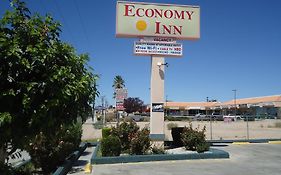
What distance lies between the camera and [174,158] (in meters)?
15.8

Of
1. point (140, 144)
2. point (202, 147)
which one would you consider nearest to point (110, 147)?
point (140, 144)

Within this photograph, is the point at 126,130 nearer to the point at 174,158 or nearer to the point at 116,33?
the point at 174,158

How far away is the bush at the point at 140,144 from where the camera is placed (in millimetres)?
16234

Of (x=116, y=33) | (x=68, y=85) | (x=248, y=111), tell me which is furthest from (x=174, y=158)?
(x=248, y=111)

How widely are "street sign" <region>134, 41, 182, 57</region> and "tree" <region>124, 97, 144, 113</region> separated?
85800 mm

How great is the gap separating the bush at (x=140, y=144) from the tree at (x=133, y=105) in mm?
88674

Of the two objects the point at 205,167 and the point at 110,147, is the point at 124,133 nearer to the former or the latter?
the point at 110,147

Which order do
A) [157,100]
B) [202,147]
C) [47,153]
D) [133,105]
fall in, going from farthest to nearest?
[133,105] → [157,100] → [202,147] → [47,153]

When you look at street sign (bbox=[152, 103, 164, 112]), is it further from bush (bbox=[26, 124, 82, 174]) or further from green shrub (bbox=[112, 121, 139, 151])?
bush (bbox=[26, 124, 82, 174])

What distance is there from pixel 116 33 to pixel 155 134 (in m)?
5.56

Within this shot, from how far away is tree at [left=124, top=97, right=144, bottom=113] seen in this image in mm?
105963

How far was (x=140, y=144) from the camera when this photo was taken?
16.2 metres

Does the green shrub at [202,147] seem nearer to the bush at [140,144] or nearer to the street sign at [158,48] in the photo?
the bush at [140,144]

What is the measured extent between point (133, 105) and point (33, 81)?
102 m
